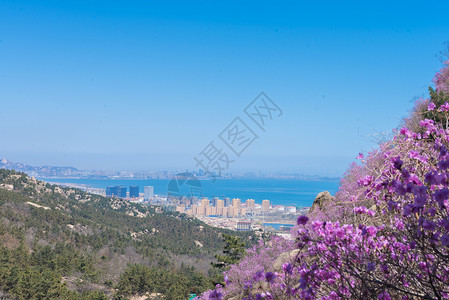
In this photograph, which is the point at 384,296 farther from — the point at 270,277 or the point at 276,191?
the point at 276,191

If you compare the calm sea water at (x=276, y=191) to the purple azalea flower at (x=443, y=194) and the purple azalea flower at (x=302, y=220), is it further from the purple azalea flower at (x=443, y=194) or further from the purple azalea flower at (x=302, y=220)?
the purple azalea flower at (x=443, y=194)

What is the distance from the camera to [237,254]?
12.8 metres

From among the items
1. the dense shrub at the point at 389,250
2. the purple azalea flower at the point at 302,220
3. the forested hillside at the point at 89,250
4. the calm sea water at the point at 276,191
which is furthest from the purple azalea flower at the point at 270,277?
the calm sea water at the point at 276,191

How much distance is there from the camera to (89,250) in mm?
27359

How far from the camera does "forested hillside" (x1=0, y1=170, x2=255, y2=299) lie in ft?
47.8

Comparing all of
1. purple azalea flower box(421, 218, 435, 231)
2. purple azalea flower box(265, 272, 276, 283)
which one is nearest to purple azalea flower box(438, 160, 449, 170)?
purple azalea flower box(421, 218, 435, 231)

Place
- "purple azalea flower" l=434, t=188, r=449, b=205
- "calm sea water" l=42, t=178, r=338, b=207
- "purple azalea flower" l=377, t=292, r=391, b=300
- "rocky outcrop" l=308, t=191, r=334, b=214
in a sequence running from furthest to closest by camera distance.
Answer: "calm sea water" l=42, t=178, r=338, b=207, "rocky outcrop" l=308, t=191, r=334, b=214, "purple azalea flower" l=377, t=292, r=391, b=300, "purple azalea flower" l=434, t=188, r=449, b=205

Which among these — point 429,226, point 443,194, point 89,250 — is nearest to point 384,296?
point 429,226

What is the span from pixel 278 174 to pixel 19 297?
181m

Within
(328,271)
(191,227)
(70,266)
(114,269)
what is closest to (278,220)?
(191,227)

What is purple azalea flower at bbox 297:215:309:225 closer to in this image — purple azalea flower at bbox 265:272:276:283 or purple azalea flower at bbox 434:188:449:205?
purple azalea flower at bbox 265:272:276:283

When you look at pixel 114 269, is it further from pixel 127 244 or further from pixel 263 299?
pixel 263 299

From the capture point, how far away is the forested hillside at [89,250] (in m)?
14.6

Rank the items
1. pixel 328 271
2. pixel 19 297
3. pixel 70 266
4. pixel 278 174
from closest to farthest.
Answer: pixel 328 271, pixel 19 297, pixel 70 266, pixel 278 174
